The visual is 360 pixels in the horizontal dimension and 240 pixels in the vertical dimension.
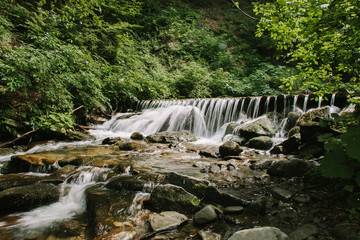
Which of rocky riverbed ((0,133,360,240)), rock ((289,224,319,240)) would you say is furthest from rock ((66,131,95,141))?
rock ((289,224,319,240))

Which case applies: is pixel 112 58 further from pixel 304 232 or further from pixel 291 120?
pixel 304 232

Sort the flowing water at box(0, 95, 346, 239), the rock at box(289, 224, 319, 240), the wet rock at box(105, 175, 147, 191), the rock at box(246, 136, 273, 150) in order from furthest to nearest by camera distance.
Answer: the flowing water at box(0, 95, 346, 239)
the rock at box(246, 136, 273, 150)
the wet rock at box(105, 175, 147, 191)
the rock at box(289, 224, 319, 240)

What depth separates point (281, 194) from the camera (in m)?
2.38

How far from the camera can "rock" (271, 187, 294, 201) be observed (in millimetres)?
2318

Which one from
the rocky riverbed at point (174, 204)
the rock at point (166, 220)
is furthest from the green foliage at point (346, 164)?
the rock at point (166, 220)

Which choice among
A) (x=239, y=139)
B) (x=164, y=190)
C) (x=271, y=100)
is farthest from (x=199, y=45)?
(x=164, y=190)

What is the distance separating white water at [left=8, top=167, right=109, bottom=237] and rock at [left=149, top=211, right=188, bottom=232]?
3.69ft

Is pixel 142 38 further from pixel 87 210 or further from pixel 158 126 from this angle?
pixel 87 210

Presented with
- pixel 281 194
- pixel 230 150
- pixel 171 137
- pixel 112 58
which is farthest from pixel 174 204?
pixel 112 58

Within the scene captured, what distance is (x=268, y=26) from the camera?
267 cm

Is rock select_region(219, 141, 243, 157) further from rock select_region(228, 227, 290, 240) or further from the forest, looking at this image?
rock select_region(228, 227, 290, 240)

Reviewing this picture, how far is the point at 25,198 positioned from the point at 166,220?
2.01 m

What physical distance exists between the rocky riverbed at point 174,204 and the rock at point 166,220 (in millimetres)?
11

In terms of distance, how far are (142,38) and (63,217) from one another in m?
17.0
